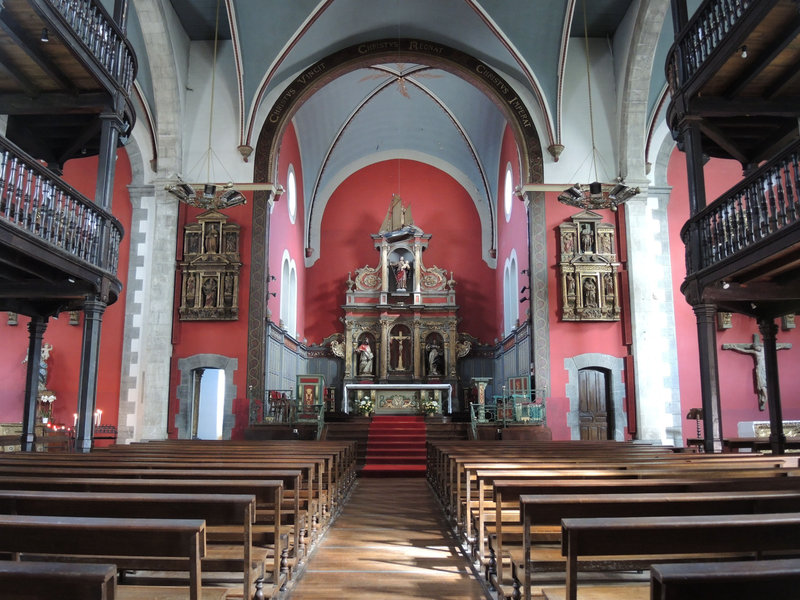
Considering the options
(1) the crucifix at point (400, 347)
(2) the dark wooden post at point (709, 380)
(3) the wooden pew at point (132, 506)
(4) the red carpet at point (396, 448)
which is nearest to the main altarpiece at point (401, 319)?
(1) the crucifix at point (400, 347)

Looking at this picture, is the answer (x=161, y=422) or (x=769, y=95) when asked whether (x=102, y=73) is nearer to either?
(x=161, y=422)

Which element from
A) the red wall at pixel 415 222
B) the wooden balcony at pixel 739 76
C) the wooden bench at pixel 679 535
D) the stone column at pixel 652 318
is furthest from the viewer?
the red wall at pixel 415 222

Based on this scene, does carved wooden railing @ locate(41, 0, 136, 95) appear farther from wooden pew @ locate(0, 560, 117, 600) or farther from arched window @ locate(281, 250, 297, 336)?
arched window @ locate(281, 250, 297, 336)

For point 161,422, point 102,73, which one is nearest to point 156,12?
point 102,73

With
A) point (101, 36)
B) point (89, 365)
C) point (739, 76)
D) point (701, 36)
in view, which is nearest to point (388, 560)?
point (89, 365)

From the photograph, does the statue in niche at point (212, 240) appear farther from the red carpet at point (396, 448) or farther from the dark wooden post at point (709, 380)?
the dark wooden post at point (709, 380)

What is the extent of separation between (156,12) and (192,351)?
7.28 metres

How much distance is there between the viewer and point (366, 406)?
1636 centimetres

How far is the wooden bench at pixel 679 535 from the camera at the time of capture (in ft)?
7.47

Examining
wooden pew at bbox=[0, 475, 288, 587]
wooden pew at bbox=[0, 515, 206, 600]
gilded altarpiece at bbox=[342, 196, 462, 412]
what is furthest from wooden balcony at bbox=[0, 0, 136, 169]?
gilded altarpiece at bbox=[342, 196, 462, 412]

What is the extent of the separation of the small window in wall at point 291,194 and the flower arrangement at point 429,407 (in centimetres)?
691

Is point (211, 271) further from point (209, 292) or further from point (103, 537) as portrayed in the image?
point (103, 537)

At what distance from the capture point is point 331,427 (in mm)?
14547

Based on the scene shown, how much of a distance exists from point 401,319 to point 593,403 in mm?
7663
